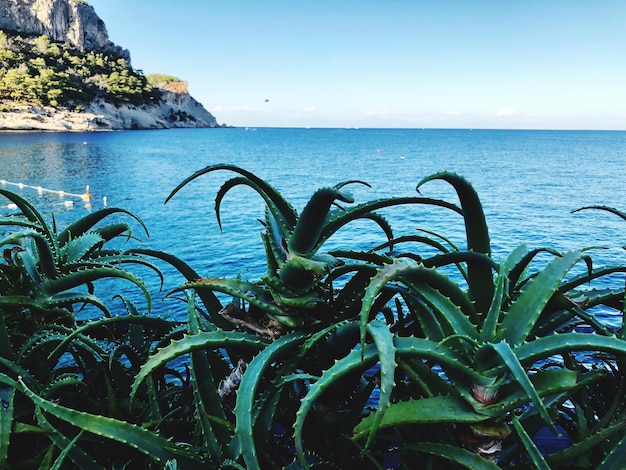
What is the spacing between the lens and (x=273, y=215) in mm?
2125

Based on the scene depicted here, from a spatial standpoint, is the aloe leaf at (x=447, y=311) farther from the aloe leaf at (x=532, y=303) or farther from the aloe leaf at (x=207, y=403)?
the aloe leaf at (x=207, y=403)

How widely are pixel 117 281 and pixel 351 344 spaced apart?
18869mm

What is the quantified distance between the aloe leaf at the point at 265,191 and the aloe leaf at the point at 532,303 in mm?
976

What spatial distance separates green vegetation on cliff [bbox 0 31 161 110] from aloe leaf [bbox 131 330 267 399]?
111088 mm

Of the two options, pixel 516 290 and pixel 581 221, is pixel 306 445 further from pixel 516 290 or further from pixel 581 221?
pixel 581 221

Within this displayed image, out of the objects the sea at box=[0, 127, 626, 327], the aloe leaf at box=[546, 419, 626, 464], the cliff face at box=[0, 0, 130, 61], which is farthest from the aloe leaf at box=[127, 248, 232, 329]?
the cliff face at box=[0, 0, 130, 61]

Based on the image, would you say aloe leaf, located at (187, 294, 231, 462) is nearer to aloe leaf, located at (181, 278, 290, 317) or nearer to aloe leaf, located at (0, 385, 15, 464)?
aloe leaf, located at (181, 278, 290, 317)

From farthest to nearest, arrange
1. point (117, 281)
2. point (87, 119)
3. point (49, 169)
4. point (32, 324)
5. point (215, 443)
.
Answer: point (87, 119) < point (49, 169) < point (117, 281) < point (32, 324) < point (215, 443)

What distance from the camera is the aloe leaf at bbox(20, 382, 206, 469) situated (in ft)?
5.94

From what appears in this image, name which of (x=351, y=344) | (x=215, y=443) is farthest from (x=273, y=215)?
(x=215, y=443)

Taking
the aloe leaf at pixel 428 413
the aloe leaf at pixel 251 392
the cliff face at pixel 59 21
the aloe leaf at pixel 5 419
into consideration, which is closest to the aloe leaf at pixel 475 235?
the aloe leaf at pixel 428 413

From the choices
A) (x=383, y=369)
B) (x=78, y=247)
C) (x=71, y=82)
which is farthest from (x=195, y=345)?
(x=71, y=82)

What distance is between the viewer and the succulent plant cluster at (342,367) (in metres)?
1.59

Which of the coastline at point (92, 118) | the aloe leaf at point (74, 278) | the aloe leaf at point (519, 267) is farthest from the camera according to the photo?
the coastline at point (92, 118)
